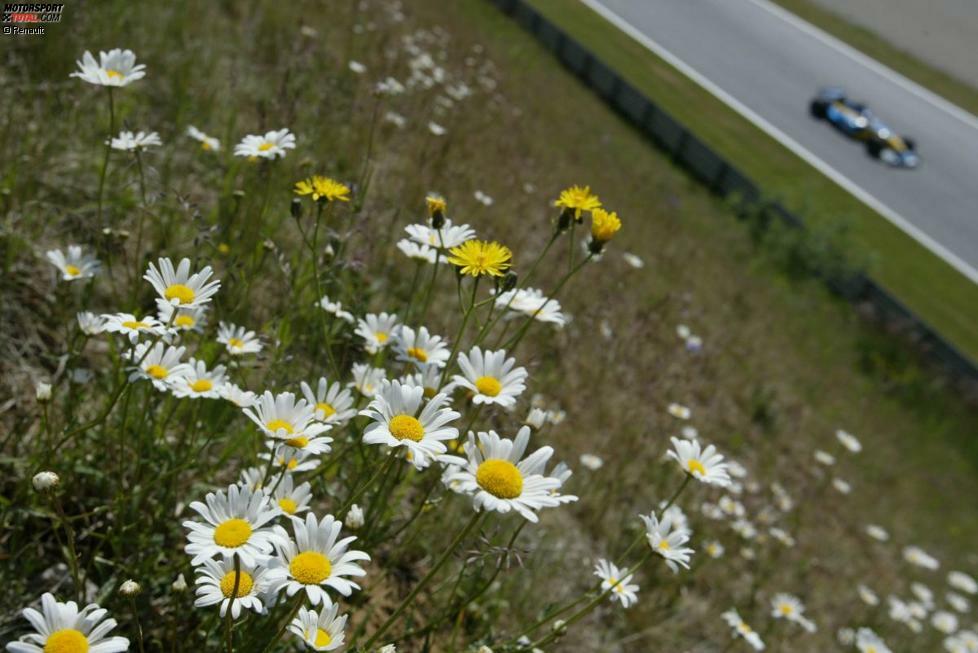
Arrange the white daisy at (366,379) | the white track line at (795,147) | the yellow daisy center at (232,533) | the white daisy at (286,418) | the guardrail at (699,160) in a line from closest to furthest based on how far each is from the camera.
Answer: the yellow daisy center at (232,533), the white daisy at (286,418), the white daisy at (366,379), the guardrail at (699,160), the white track line at (795,147)

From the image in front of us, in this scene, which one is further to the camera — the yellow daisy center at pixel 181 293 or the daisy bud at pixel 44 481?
the yellow daisy center at pixel 181 293

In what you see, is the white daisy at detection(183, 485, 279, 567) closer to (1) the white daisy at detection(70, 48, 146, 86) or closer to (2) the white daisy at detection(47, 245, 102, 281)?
(2) the white daisy at detection(47, 245, 102, 281)

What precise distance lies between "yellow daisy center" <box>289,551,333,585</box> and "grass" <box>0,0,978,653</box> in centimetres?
33

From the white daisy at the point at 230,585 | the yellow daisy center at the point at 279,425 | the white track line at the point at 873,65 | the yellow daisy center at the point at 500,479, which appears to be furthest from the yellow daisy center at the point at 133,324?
the white track line at the point at 873,65

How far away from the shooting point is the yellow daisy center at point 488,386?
5.84 ft

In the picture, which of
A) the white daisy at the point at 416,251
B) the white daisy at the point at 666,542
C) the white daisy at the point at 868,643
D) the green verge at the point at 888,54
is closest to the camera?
the white daisy at the point at 666,542

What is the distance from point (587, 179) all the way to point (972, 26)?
104 feet

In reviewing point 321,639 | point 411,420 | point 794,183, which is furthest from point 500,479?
point 794,183

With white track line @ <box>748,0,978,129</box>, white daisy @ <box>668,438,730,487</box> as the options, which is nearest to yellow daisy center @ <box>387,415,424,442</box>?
white daisy @ <box>668,438,730,487</box>

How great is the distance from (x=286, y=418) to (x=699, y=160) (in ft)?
49.7

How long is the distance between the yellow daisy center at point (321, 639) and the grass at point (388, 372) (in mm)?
166

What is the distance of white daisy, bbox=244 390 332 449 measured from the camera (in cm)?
153

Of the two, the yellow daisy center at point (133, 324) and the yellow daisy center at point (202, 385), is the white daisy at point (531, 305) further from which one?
the yellow daisy center at point (133, 324)

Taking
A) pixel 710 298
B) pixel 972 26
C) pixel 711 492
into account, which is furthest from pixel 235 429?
pixel 972 26
